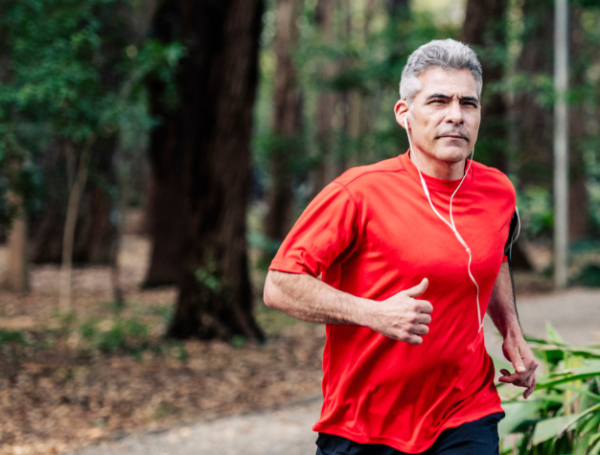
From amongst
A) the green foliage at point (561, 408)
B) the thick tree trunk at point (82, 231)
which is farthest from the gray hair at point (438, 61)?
the thick tree trunk at point (82, 231)

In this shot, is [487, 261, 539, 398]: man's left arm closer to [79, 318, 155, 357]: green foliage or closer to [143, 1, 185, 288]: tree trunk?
[79, 318, 155, 357]: green foliage

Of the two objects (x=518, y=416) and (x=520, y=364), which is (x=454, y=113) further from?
(x=518, y=416)

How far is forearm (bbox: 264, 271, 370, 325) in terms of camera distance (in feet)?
6.68

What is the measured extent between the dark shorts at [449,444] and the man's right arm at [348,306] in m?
0.46

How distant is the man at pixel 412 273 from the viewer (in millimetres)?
2127

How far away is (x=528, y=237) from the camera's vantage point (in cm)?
2119

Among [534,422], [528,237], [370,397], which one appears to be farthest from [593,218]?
Answer: [370,397]

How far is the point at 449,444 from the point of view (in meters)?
2.23

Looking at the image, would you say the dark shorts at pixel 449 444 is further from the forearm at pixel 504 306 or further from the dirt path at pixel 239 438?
the dirt path at pixel 239 438

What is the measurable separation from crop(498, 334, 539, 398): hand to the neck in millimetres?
724

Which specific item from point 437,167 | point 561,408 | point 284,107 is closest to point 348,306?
point 437,167

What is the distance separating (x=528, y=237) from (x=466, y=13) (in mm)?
9805

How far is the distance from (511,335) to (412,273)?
702 millimetres

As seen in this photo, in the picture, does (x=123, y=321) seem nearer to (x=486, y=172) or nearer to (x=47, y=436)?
(x=47, y=436)
